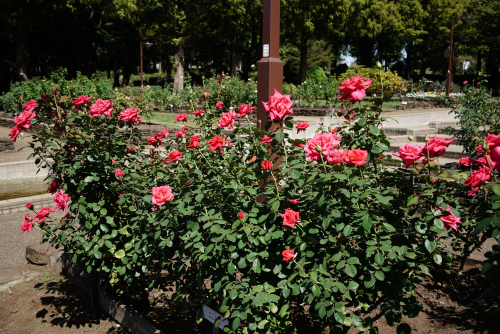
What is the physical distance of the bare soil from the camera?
3170 millimetres

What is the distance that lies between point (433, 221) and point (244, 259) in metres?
0.92

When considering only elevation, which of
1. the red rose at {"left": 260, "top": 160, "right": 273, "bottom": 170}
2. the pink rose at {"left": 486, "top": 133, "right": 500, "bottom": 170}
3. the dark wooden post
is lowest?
the red rose at {"left": 260, "top": 160, "right": 273, "bottom": 170}

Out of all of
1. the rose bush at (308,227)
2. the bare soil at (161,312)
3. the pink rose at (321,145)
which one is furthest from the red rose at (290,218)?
the bare soil at (161,312)

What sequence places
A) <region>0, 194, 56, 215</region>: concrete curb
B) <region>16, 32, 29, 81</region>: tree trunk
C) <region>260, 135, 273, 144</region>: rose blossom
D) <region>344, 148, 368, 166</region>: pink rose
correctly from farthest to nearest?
<region>16, 32, 29, 81</region>: tree trunk, <region>0, 194, 56, 215</region>: concrete curb, <region>260, 135, 273, 144</region>: rose blossom, <region>344, 148, 368, 166</region>: pink rose

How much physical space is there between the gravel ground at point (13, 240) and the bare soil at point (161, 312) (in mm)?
950

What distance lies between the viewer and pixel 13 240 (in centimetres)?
560

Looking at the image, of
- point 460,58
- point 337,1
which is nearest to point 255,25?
point 337,1

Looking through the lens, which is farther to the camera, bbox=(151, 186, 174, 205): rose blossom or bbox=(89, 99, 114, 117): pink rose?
bbox=(89, 99, 114, 117): pink rose

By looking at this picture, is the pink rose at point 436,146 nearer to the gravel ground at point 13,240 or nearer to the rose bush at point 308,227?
the rose bush at point 308,227

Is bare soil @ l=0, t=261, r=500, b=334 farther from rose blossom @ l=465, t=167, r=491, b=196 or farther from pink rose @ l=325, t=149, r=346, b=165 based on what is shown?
rose blossom @ l=465, t=167, r=491, b=196

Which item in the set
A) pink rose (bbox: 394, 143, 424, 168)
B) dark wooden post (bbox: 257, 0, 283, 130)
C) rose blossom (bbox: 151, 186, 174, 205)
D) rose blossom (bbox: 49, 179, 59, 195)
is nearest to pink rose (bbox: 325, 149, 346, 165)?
pink rose (bbox: 394, 143, 424, 168)

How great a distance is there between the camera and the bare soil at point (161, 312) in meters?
3.17

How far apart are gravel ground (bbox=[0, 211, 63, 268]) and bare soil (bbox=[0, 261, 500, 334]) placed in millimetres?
950

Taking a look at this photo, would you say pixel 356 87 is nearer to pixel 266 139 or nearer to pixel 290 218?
pixel 266 139
